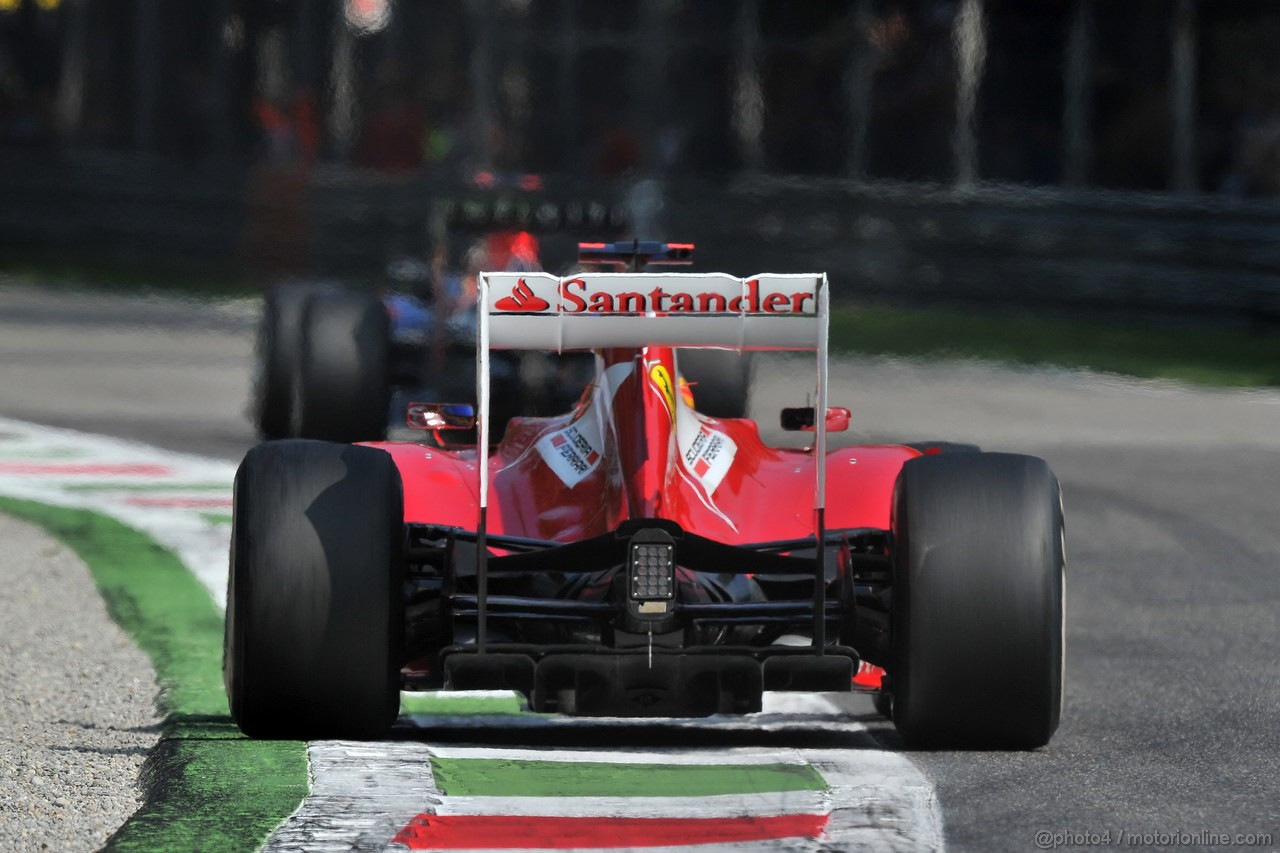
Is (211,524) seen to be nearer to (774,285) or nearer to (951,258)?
(774,285)

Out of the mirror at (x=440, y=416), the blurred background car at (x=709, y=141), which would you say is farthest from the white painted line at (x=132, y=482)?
the blurred background car at (x=709, y=141)

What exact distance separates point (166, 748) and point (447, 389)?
19.7 feet

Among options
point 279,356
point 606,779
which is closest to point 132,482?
point 279,356

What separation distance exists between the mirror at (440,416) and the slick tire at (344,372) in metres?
3.89

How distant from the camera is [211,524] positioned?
10008 mm

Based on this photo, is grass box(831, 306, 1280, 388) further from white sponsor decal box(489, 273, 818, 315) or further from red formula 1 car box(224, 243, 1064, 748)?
white sponsor decal box(489, 273, 818, 315)

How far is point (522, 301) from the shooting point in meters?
5.64

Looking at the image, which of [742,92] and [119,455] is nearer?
[119,455]

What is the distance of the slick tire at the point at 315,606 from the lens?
5582 mm

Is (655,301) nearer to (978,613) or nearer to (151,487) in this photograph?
(978,613)

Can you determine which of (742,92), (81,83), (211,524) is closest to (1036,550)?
(211,524)

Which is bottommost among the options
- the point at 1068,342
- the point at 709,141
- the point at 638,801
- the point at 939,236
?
the point at 638,801

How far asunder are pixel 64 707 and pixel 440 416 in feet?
4.47

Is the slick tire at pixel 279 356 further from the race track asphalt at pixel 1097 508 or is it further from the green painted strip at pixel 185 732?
the green painted strip at pixel 185 732
